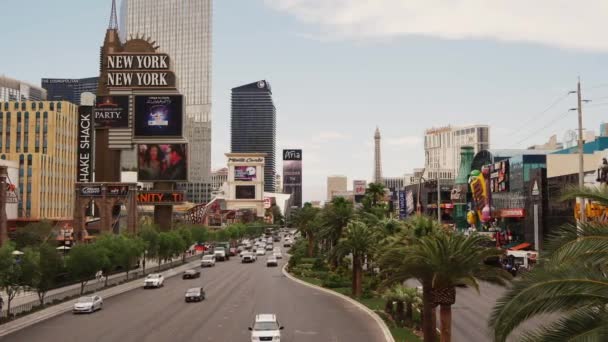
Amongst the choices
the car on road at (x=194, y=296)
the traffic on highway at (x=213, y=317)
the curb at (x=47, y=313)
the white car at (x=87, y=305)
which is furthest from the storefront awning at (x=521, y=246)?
the white car at (x=87, y=305)

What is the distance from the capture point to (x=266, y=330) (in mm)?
30562

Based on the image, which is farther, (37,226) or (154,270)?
(37,226)

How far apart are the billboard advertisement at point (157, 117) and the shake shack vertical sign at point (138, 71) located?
10.1 ft

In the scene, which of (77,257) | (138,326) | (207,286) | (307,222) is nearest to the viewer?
(138,326)

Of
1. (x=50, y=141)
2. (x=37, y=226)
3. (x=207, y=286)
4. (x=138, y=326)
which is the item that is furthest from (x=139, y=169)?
(x=138, y=326)

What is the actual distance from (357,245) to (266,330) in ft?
71.2

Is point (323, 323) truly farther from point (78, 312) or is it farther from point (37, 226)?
point (37, 226)

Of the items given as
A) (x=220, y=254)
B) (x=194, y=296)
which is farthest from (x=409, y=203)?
(x=194, y=296)

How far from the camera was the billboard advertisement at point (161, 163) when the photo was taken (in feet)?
368

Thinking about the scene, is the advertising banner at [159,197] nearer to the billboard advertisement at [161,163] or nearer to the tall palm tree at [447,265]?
the billboard advertisement at [161,163]

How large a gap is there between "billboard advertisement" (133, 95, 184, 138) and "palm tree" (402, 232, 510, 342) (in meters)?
91.8

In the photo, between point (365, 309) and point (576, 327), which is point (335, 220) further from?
point (576, 327)

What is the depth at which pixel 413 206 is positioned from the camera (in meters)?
152

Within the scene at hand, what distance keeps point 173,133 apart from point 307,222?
28.7 metres
